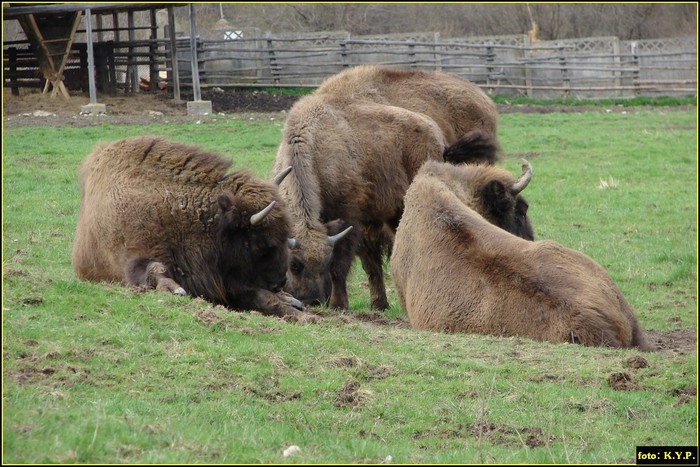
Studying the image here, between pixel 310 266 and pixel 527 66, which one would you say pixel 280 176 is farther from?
pixel 527 66

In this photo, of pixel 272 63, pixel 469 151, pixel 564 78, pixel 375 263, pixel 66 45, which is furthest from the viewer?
pixel 564 78

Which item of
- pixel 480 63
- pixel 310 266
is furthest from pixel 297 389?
pixel 480 63

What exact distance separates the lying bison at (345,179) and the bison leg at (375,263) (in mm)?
11

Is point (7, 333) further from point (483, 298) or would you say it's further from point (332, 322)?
point (483, 298)

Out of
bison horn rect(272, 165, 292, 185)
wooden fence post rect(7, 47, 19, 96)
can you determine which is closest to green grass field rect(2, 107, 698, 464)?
bison horn rect(272, 165, 292, 185)

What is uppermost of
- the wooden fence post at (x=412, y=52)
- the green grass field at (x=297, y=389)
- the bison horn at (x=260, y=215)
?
the wooden fence post at (x=412, y=52)

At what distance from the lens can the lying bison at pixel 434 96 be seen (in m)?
12.1

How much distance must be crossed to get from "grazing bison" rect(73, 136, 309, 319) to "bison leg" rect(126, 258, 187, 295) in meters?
0.01

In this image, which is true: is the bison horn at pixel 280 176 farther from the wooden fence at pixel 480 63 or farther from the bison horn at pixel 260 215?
the wooden fence at pixel 480 63

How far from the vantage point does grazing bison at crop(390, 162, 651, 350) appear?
25.3 ft

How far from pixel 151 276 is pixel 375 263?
374 centimetres

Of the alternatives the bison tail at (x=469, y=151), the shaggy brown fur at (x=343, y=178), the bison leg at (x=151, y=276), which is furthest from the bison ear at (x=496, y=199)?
the bison leg at (x=151, y=276)

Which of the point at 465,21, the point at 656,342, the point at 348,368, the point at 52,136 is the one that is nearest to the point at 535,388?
the point at 348,368

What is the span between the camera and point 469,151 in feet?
39.4
